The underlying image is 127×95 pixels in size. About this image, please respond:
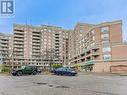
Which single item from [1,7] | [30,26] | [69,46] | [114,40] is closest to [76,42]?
[69,46]

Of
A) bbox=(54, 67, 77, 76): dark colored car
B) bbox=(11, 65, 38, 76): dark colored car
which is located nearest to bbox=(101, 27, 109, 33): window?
bbox=(54, 67, 77, 76): dark colored car

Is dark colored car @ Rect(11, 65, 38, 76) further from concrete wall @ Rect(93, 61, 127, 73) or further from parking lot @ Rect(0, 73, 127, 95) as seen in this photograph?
concrete wall @ Rect(93, 61, 127, 73)

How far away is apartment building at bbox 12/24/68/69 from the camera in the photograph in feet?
436

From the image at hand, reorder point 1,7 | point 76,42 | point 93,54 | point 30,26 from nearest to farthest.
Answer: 1. point 1,7
2. point 93,54
3. point 76,42
4. point 30,26

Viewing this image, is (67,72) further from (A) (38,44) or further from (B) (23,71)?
(A) (38,44)

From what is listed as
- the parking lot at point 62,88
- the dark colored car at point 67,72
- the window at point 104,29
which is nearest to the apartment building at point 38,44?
the window at point 104,29

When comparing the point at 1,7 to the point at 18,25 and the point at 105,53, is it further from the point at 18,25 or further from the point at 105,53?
the point at 18,25

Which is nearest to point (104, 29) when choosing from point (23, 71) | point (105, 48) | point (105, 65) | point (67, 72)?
point (105, 48)

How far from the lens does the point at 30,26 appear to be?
141 m

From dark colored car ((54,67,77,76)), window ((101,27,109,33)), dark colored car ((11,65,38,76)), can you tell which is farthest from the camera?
window ((101,27,109,33))

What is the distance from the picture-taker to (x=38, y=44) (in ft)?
461

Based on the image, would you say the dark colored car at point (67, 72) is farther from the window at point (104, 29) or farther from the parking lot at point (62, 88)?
the window at point (104, 29)

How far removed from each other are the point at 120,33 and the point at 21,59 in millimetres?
65130

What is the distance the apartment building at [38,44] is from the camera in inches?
5231
